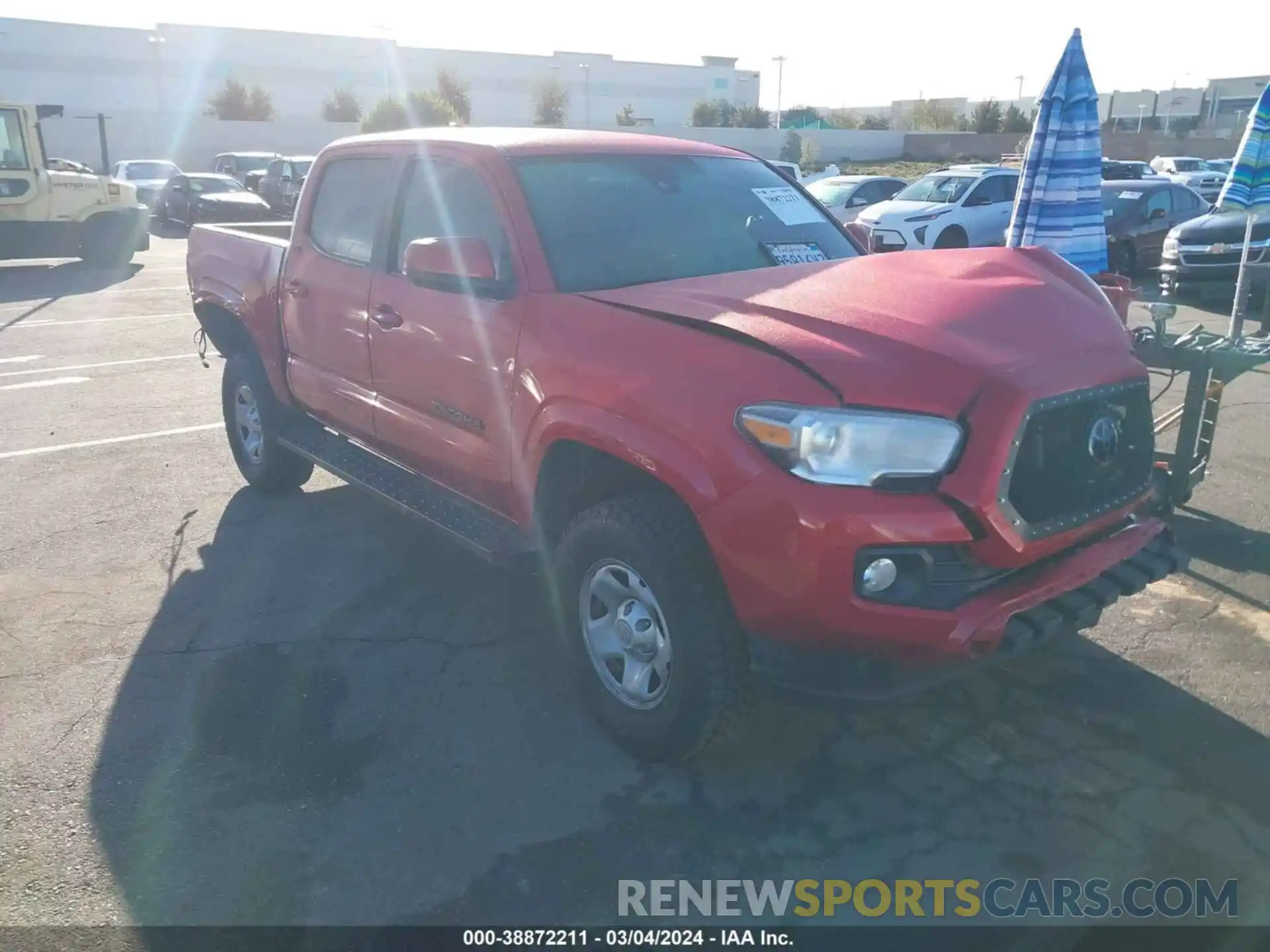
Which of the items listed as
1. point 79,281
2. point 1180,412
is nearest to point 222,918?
point 1180,412

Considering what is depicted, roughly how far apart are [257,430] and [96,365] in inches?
206

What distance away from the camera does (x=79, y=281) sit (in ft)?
56.1

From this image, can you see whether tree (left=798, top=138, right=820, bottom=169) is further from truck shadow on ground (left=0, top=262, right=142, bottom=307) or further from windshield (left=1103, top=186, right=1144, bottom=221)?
truck shadow on ground (left=0, top=262, right=142, bottom=307)

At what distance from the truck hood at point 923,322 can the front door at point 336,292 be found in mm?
1649

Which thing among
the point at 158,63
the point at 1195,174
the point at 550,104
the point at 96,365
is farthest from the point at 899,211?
the point at 158,63

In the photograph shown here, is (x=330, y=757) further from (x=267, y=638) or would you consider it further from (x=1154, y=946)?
(x=1154, y=946)

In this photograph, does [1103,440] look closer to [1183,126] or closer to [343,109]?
[343,109]

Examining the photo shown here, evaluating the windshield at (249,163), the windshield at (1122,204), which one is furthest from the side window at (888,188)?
the windshield at (249,163)

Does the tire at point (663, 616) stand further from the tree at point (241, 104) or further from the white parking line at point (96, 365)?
the tree at point (241, 104)

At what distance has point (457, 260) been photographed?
12.2 ft

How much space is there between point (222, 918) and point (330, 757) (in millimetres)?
791

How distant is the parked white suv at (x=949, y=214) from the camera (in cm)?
1692

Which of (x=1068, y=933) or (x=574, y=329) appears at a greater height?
(x=574, y=329)

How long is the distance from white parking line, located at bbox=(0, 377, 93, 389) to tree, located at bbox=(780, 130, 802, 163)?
41.0m
